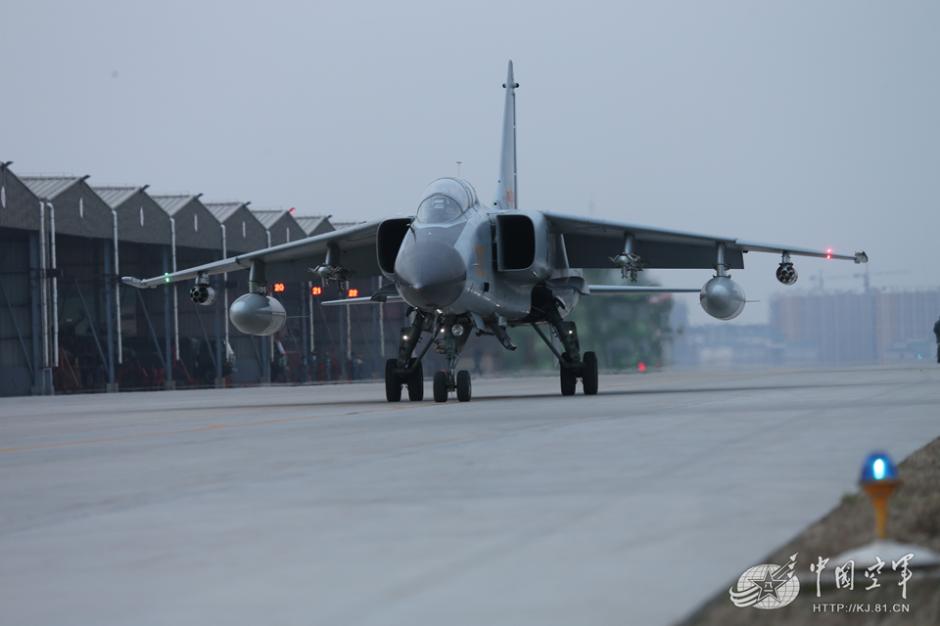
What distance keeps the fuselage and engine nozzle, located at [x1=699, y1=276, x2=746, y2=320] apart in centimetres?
305

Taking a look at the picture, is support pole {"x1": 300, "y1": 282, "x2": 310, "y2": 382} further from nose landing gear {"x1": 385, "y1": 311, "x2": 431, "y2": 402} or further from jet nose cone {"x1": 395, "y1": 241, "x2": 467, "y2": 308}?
jet nose cone {"x1": 395, "y1": 241, "x2": 467, "y2": 308}

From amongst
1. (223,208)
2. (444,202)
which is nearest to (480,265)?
(444,202)

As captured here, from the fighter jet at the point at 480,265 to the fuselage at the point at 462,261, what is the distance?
2 centimetres

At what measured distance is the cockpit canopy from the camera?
73.2ft

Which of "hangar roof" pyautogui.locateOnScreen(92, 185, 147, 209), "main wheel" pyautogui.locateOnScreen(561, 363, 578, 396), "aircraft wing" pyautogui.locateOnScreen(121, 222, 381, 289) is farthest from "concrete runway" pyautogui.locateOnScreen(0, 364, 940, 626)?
"hangar roof" pyautogui.locateOnScreen(92, 185, 147, 209)

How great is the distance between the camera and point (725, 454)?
32.6ft

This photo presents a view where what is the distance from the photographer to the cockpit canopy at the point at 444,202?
2231cm

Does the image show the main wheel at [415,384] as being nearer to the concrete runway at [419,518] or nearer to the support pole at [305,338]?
the concrete runway at [419,518]

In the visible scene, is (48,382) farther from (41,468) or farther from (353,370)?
(41,468)

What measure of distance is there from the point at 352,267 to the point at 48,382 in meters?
22.4

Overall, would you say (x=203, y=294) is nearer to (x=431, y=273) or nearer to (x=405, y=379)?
(x=405, y=379)

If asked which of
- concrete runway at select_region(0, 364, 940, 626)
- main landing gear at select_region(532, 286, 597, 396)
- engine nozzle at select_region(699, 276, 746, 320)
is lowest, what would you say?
concrete runway at select_region(0, 364, 940, 626)

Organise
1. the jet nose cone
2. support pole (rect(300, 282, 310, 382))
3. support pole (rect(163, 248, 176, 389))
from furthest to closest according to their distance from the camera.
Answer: support pole (rect(300, 282, 310, 382)) < support pole (rect(163, 248, 176, 389)) < the jet nose cone

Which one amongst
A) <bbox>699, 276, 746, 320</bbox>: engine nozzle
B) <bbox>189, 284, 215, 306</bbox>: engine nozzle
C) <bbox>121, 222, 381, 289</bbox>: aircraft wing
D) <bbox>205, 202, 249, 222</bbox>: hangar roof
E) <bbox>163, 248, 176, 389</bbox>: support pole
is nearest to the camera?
<bbox>699, 276, 746, 320</bbox>: engine nozzle
